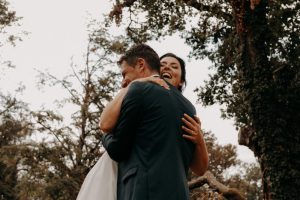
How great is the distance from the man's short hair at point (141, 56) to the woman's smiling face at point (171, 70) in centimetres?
91

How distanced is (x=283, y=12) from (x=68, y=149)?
45.1 feet

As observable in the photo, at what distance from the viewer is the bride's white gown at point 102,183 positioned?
2.08 meters

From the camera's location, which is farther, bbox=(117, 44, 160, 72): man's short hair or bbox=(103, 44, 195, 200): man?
bbox=(117, 44, 160, 72): man's short hair

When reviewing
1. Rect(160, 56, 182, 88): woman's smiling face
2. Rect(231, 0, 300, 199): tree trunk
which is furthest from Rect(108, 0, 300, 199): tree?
Rect(160, 56, 182, 88): woman's smiling face

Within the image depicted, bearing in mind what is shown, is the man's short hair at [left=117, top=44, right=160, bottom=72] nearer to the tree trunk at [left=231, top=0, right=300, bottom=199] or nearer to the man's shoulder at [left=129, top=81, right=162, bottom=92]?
the man's shoulder at [left=129, top=81, right=162, bottom=92]

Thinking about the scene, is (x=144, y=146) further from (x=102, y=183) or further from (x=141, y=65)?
(x=141, y=65)

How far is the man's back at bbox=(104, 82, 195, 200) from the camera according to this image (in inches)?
78.3

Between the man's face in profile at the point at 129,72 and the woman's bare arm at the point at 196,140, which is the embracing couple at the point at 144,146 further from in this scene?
the man's face in profile at the point at 129,72

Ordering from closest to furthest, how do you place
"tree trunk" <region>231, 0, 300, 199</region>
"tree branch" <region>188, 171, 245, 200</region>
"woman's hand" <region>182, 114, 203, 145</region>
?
"woman's hand" <region>182, 114, 203, 145</region> → "tree branch" <region>188, 171, 245, 200</region> → "tree trunk" <region>231, 0, 300, 199</region>

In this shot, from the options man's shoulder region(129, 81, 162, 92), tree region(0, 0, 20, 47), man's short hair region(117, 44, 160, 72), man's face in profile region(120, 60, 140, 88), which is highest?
tree region(0, 0, 20, 47)

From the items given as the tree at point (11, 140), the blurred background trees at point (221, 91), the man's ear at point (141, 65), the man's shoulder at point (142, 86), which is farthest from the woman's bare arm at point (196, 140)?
the tree at point (11, 140)

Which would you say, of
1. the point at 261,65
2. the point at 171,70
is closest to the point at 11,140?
the point at 261,65

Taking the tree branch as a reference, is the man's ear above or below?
below

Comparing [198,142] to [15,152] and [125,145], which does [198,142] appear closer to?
[125,145]
